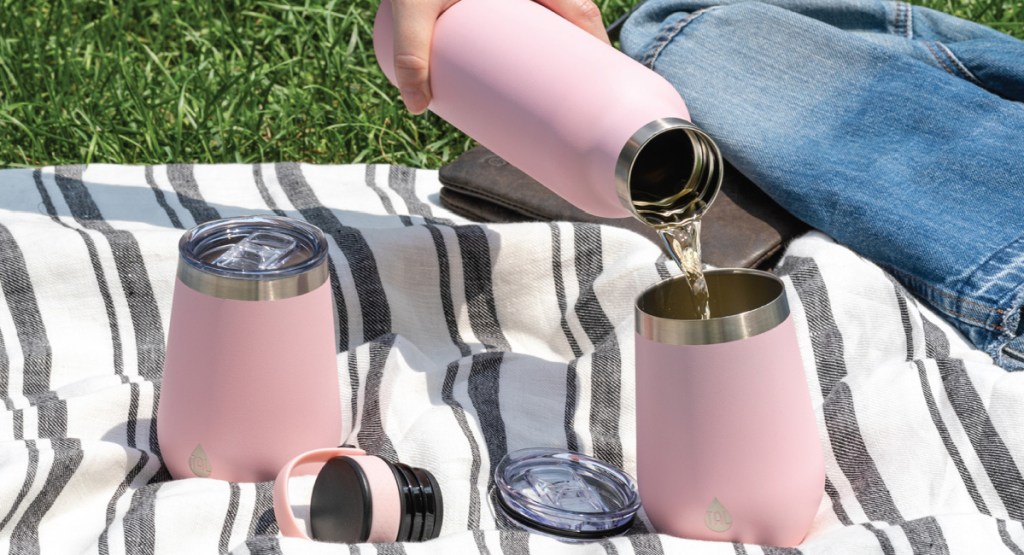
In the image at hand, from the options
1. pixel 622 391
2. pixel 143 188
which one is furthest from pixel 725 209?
pixel 143 188

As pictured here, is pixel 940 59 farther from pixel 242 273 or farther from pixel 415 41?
pixel 242 273

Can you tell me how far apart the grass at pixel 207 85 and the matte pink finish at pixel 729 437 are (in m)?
0.95

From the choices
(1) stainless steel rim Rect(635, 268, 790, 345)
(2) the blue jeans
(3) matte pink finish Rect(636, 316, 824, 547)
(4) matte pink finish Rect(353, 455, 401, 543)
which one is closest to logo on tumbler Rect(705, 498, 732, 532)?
(3) matte pink finish Rect(636, 316, 824, 547)

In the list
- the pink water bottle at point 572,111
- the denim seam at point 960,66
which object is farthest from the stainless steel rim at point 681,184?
the denim seam at point 960,66

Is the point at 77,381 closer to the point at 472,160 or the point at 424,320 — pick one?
the point at 424,320

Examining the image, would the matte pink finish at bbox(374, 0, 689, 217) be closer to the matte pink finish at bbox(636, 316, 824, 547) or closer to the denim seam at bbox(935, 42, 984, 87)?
the matte pink finish at bbox(636, 316, 824, 547)

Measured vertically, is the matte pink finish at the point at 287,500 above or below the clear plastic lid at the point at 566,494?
above

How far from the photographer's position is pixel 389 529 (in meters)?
0.92

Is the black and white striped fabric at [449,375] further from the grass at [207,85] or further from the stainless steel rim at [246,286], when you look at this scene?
the grass at [207,85]

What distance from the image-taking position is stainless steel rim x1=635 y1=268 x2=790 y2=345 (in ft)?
2.86

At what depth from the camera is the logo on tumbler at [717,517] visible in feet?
2.99

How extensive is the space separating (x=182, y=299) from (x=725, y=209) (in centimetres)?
73

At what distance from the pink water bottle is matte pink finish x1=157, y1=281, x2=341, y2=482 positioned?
0.24m

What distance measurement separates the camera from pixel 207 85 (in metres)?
1.89
